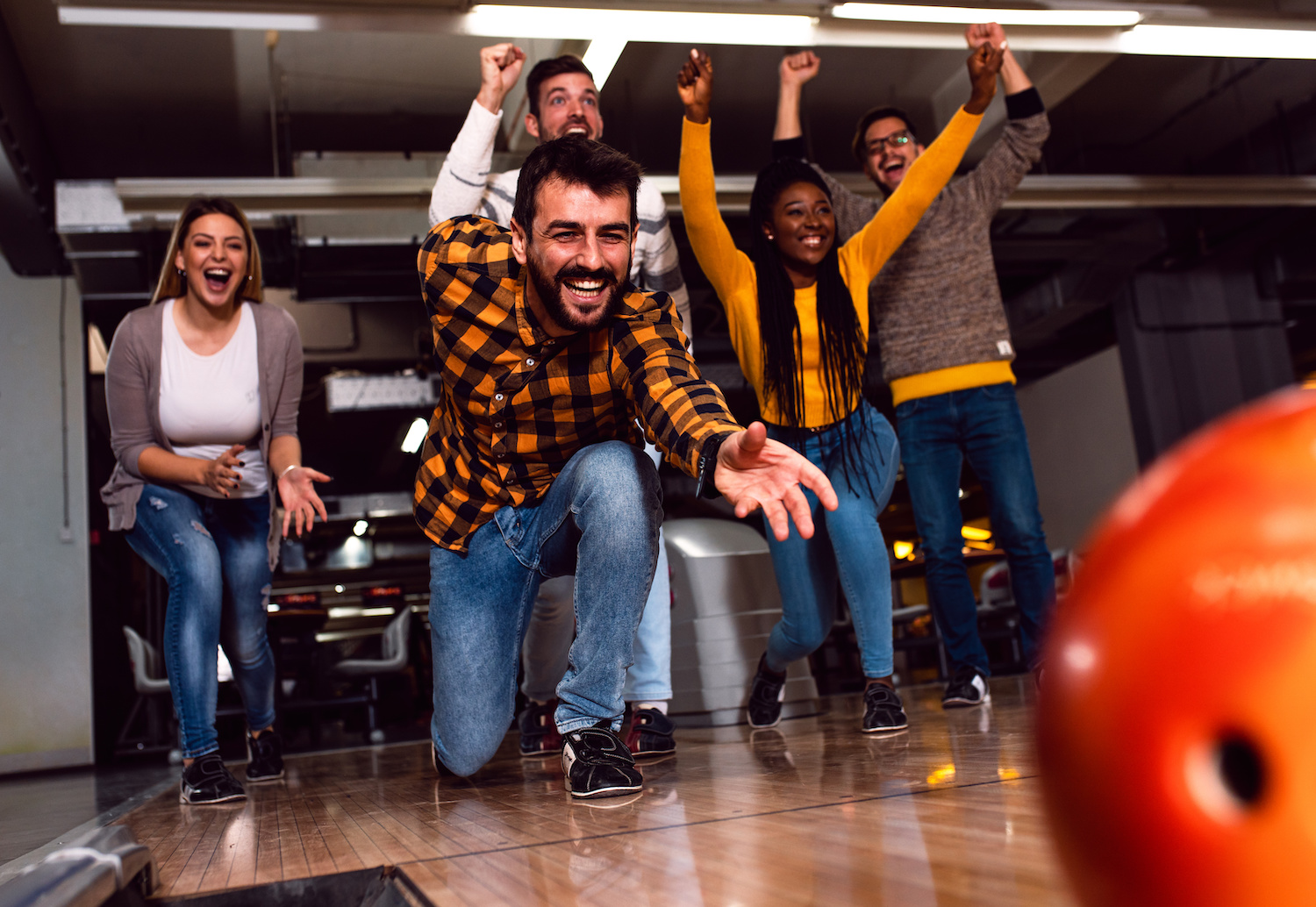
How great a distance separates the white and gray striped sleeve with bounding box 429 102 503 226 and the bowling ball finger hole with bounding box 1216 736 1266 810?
2125mm

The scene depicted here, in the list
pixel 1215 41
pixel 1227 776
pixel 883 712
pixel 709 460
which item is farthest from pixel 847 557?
pixel 1215 41

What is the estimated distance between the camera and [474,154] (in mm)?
2320

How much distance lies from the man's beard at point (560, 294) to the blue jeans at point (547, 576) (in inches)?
8.3

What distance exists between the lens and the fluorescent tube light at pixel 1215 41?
3.59 m

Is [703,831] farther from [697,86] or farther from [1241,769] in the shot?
[697,86]

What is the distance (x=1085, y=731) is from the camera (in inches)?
17.1

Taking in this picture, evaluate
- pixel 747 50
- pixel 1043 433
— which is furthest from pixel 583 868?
pixel 1043 433

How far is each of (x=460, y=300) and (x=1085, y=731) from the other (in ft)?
4.77

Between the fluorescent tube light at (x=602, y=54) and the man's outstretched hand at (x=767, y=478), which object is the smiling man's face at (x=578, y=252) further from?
the fluorescent tube light at (x=602, y=54)

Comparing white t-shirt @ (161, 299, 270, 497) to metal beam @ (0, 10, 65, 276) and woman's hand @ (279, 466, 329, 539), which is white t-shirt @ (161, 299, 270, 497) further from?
metal beam @ (0, 10, 65, 276)

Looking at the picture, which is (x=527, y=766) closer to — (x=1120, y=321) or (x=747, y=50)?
(x=747, y=50)

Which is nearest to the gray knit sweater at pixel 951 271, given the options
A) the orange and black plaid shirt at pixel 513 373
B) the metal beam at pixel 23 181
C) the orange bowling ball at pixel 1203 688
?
the orange and black plaid shirt at pixel 513 373

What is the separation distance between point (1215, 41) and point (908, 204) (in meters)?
2.01

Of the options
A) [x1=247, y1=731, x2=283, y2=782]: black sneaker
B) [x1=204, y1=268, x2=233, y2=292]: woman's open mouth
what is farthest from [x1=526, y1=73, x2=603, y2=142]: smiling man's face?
[x1=247, y1=731, x2=283, y2=782]: black sneaker
